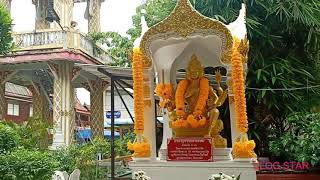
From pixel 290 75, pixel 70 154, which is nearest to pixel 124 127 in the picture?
pixel 70 154

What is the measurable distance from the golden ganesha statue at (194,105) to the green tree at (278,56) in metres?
1.39

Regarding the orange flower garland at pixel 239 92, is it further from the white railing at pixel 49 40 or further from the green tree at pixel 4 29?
the white railing at pixel 49 40

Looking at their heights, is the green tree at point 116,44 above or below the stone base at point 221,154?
above

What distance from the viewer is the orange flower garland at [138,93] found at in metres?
5.85

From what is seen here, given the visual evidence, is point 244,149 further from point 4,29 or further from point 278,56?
point 4,29

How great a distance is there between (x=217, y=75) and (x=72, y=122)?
23.4ft

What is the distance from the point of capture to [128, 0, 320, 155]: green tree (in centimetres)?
729

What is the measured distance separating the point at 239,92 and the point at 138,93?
157cm

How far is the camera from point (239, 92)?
5348mm

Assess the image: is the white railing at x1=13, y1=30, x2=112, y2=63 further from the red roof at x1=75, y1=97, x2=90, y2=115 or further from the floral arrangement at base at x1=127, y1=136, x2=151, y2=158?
the red roof at x1=75, y1=97, x2=90, y2=115

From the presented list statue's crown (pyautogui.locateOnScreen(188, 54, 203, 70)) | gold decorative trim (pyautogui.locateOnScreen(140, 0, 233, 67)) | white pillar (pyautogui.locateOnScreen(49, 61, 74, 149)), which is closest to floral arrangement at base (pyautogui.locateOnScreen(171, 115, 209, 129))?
statue's crown (pyautogui.locateOnScreen(188, 54, 203, 70))

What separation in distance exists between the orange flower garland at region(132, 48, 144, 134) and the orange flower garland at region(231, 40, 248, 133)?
1.47 m

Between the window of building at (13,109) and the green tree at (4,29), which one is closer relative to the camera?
the green tree at (4,29)

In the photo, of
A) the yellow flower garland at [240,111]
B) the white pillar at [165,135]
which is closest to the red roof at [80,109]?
the white pillar at [165,135]
